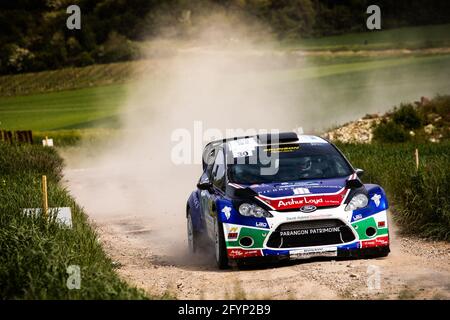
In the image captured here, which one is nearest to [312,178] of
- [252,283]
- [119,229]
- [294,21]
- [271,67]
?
[252,283]

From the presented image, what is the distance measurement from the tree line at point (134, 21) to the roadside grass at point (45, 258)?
226ft

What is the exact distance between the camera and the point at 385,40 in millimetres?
86875

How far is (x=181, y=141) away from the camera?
5144 cm

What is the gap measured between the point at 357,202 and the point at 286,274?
139cm

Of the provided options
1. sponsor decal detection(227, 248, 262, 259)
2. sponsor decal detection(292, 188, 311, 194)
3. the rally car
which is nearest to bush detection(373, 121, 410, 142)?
the rally car

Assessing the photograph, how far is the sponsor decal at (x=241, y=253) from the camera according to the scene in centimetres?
1190

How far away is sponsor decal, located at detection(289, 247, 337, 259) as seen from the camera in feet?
38.9

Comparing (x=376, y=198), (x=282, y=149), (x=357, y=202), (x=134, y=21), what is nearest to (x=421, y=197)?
(x=282, y=149)

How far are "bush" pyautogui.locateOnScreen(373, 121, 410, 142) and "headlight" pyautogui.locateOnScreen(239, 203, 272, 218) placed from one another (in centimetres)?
2591

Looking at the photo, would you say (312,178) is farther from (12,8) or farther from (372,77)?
(12,8)

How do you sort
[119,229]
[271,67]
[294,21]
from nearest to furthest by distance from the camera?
[119,229], [271,67], [294,21]

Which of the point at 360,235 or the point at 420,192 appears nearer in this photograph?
the point at 360,235

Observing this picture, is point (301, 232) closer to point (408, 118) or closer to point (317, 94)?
point (408, 118)
